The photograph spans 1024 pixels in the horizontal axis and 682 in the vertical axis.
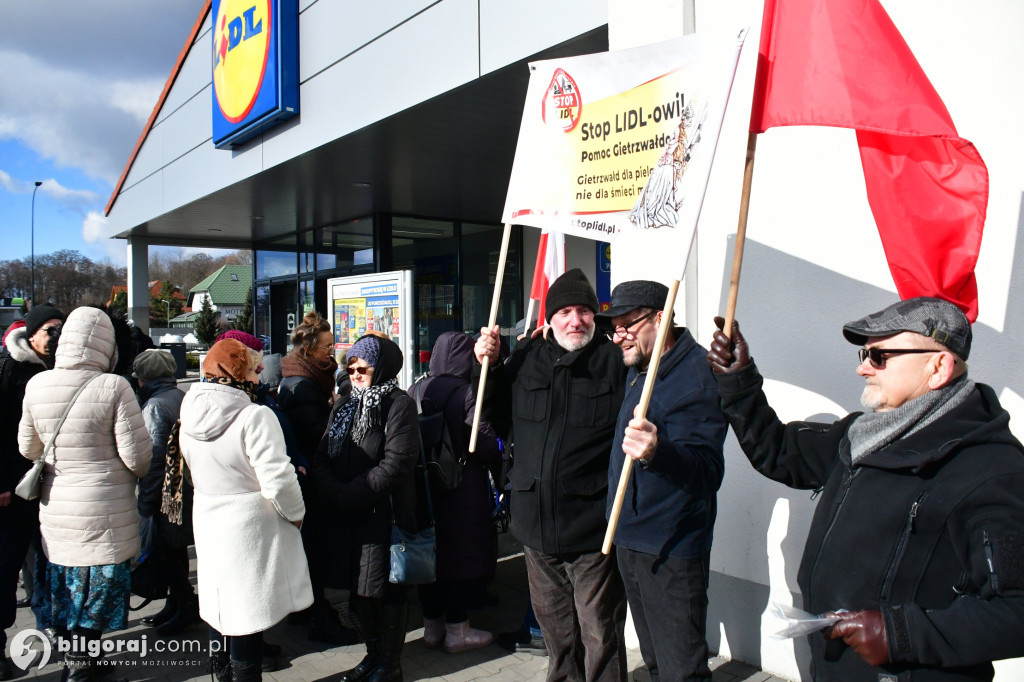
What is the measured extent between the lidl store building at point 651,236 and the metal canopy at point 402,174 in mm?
43

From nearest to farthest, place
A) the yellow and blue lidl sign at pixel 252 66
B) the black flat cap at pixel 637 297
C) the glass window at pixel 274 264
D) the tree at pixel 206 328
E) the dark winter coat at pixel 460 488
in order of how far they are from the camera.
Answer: the black flat cap at pixel 637 297
the dark winter coat at pixel 460 488
the yellow and blue lidl sign at pixel 252 66
the glass window at pixel 274 264
the tree at pixel 206 328

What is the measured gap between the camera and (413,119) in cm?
672

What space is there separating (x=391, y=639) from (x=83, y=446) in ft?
6.03

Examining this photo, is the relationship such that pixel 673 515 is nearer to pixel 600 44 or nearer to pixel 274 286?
pixel 600 44

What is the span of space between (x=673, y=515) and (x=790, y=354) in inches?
53.1

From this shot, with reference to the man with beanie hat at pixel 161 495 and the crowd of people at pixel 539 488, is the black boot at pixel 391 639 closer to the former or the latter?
the crowd of people at pixel 539 488

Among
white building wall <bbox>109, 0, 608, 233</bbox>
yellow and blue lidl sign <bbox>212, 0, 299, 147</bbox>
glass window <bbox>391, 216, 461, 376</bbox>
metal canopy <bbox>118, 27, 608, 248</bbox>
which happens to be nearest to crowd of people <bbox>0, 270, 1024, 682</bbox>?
white building wall <bbox>109, 0, 608, 233</bbox>

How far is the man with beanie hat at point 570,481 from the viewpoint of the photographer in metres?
3.11

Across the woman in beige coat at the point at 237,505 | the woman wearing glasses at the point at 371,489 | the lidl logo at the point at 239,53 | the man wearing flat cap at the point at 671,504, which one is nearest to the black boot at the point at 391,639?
the woman wearing glasses at the point at 371,489

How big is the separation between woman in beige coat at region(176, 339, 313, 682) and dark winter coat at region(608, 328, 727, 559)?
1.58 m

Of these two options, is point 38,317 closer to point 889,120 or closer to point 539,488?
point 539,488

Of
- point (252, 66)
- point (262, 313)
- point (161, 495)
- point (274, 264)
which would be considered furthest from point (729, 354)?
point (262, 313)

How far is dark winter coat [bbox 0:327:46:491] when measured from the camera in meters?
3.87

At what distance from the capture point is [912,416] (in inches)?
71.7
